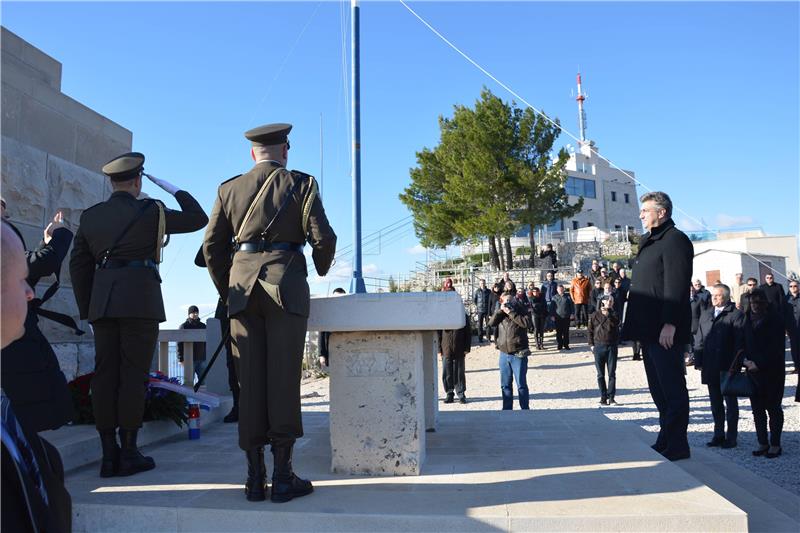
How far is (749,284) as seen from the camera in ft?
41.5

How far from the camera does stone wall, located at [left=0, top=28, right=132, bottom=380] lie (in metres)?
5.30

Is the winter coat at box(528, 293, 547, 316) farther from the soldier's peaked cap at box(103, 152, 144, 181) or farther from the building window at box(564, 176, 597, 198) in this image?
the building window at box(564, 176, 597, 198)

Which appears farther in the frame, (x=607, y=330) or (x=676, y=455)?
(x=607, y=330)

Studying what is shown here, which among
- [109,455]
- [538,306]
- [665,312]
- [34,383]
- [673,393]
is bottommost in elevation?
[109,455]

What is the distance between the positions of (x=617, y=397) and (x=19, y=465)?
39.0ft

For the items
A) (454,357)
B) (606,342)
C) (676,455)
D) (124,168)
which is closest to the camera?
(124,168)

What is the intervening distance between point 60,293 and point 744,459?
22.1ft

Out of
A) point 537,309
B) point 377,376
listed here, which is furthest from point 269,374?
point 537,309

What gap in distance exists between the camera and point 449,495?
333 cm

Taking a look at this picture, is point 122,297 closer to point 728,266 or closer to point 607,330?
point 607,330

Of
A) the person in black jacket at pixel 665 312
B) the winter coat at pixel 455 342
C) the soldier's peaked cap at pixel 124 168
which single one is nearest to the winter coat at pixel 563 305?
the winter coat at pixel 455 342

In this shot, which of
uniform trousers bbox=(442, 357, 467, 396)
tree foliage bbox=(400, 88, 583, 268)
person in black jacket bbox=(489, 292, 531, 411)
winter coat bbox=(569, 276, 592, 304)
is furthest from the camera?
tree foliage bbox=(400, 88, 583, 268)

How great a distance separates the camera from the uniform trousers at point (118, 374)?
12.9ft

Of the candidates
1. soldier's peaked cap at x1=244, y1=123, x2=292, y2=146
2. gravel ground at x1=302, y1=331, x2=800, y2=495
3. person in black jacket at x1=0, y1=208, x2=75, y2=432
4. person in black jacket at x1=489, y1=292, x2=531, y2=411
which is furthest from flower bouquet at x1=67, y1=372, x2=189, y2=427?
gravel ground at x1=302, y1=331, x2=800, y2=495
